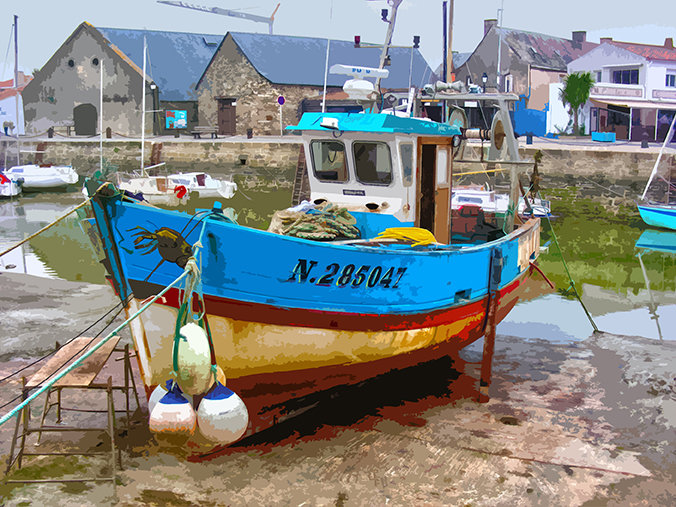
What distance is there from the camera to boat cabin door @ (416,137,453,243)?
8.37 m

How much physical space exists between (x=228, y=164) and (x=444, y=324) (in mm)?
25515

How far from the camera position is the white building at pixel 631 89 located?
3672 centimetres

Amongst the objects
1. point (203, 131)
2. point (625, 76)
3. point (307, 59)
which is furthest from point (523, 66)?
point (203, 131)

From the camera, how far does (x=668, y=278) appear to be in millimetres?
15234

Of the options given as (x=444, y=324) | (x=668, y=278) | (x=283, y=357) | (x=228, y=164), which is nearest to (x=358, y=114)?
(x=444, y=324)

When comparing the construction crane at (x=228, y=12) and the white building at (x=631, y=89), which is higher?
the construction crane at (x=228, y=12)

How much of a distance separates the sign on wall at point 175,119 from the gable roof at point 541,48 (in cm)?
1919

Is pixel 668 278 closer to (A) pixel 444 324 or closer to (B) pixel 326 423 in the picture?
(A) pixel 444 324

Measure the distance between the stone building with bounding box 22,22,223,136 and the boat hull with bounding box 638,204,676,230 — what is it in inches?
995

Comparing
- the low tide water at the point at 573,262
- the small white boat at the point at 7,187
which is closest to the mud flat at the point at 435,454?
the low tide water at the point at 573,262

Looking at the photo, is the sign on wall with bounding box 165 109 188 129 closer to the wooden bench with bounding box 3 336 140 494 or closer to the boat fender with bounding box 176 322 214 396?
A: the wooden bench with bounding box 3 336 140 494

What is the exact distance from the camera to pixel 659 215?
72.4ft

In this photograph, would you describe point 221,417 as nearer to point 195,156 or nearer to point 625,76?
point 195,156

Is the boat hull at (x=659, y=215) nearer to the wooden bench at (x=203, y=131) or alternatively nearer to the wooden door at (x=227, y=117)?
the wooden bench at (x=203, y=131)
